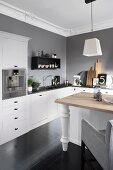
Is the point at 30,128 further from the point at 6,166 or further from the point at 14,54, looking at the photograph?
the point at 14,54

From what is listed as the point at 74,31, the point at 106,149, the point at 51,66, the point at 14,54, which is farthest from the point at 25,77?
the point at 74,31

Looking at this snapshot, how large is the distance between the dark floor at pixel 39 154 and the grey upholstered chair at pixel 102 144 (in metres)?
0.67

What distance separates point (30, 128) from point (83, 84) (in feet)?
7.90

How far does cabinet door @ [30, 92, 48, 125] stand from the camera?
3.54 m

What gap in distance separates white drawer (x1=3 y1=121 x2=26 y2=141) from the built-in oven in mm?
593

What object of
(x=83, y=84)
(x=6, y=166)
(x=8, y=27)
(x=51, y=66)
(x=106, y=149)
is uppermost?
(x=8, y=27)

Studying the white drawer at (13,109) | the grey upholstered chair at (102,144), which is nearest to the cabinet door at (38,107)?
the white drawer at (13,109)

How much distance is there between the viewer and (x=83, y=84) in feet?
16.8

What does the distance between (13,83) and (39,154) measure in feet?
4.59

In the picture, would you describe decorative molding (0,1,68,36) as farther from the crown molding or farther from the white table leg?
the white table leg

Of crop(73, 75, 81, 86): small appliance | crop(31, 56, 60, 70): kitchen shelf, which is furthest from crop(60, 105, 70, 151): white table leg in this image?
crop(73, 75, 81, 86): small appliance

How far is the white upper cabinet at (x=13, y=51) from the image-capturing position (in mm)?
2812

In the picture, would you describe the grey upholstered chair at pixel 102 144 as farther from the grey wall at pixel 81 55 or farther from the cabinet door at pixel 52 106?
the grey wall at pixel 81 55

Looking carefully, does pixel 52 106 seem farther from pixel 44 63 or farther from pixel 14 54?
pixel 14 54
